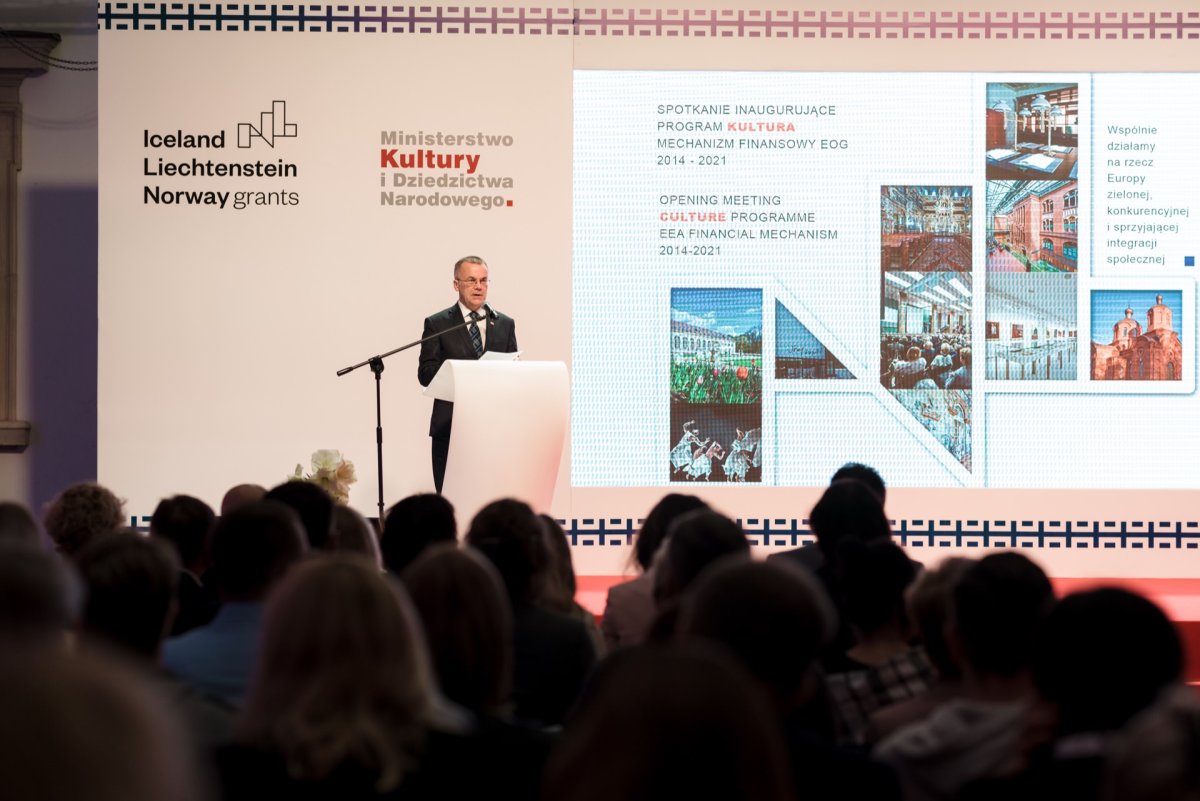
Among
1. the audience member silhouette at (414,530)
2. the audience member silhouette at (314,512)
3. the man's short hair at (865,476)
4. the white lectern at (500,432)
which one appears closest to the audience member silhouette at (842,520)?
the man's short hair at (865,476)

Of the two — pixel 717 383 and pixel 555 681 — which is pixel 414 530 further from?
pixel 717 383

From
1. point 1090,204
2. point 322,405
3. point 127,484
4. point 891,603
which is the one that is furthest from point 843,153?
point 891,603

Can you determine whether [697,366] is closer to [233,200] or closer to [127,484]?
[233,200]

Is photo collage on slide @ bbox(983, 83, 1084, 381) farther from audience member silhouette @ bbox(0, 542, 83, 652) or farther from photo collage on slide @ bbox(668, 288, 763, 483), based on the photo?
audience member silhouette @ bbox(0, 542, 83, 652)

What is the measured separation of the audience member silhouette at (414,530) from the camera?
326cm

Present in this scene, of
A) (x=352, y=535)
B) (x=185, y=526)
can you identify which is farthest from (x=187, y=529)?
(x=352, y=535)

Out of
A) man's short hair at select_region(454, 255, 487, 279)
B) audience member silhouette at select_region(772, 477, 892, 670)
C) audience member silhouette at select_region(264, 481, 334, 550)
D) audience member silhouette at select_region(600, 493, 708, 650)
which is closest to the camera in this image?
audience member silhouette at select_region(600, 493, 708, 650)

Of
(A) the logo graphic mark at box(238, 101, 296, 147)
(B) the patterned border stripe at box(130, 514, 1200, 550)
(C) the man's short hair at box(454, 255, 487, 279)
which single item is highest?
(A) the logo graphic mark at box(238, 101, 296, 147)

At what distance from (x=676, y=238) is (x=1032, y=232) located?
179 cm

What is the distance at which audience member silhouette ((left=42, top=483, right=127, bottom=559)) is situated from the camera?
11.8ft

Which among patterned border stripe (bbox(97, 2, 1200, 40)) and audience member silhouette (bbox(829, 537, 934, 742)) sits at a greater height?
patterned border stripe (bbox(97, 2, 1200, 40))

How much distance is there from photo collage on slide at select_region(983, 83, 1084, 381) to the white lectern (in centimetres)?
259

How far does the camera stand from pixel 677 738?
1.12 metres

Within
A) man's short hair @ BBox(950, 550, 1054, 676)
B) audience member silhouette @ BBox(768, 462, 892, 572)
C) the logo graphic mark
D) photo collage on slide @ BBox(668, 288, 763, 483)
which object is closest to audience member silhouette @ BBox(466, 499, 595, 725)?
man's short hair @ BBox(950, 550, 1054, 676)
